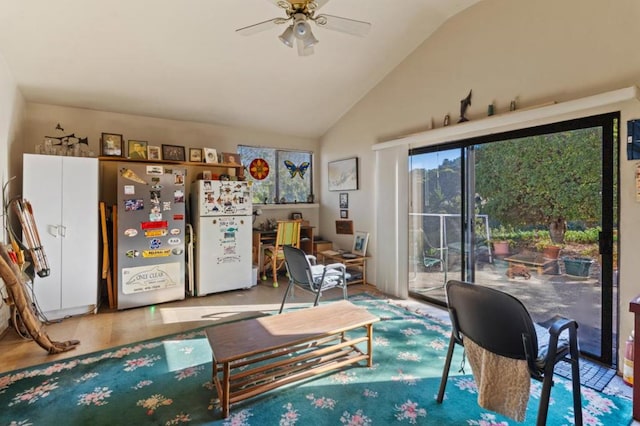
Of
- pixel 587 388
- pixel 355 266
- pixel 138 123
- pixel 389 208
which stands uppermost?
pixel 138 123

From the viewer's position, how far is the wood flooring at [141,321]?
258cm

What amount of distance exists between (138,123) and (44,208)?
159 cm

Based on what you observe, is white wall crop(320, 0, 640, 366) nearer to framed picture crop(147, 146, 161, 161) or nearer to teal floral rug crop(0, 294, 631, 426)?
teal floral rug crop(0, 294, 631, 426)

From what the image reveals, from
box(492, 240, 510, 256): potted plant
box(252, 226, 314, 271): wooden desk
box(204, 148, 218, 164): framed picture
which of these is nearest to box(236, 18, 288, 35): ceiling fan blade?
box(204, 148, 218, 164): framed picture

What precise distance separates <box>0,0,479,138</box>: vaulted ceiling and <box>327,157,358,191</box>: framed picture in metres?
0.94

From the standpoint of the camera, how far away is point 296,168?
219 inches

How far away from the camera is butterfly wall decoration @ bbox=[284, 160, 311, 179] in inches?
216

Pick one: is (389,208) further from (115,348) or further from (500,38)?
(115,348)

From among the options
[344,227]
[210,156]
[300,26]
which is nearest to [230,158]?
[210,156]

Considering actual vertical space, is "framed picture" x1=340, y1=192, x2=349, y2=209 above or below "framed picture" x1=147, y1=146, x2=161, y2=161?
below

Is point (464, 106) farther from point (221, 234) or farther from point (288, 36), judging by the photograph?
point (221, 234)

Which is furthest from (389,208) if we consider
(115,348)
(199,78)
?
(115,348)

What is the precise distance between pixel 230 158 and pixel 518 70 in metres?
3.59

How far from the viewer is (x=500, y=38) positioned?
2920mm
